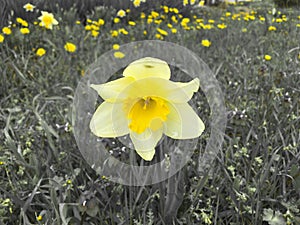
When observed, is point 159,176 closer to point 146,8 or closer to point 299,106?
point 299,106

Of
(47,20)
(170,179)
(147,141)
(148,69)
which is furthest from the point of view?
(47,20)

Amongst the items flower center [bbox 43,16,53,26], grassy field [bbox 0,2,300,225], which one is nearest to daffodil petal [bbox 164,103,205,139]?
grassy field [bbox 0,2,300,225]

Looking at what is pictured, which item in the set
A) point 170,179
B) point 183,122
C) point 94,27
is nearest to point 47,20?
point 94,27

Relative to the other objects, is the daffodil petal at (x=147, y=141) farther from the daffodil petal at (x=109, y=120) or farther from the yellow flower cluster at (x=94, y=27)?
the yellow flower cluster at (x=94, y=27)

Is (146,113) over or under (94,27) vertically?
over

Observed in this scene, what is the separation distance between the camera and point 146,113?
69cm

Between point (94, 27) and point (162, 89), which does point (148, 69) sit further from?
point (94, 27)

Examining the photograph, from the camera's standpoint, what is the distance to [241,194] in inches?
42.7

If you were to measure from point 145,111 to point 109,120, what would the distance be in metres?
0.08

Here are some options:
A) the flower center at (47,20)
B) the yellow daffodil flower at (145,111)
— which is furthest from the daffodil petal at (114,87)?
the flower center at (47,20)

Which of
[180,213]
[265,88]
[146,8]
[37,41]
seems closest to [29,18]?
[37,41]

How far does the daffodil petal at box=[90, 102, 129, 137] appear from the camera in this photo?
701 millimetres

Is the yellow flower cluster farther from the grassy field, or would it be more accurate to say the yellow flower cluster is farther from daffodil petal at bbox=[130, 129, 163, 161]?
daffodil petal at bbox=[130, 129, 163, 161]

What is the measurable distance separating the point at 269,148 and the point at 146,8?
11.3 ft
